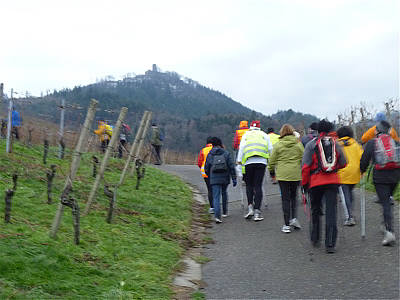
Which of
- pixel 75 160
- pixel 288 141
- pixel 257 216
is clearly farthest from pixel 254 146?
pixel 75 160

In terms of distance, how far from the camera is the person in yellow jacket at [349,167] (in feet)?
27.0

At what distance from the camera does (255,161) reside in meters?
9.26

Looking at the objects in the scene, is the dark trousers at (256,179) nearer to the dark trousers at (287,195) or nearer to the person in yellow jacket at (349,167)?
the dark trousers at (287,195)

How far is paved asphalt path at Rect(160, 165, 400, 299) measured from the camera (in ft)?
16.9

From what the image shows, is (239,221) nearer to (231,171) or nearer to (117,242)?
(231,171)

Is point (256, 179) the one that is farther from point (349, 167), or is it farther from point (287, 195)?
point (349, 167)

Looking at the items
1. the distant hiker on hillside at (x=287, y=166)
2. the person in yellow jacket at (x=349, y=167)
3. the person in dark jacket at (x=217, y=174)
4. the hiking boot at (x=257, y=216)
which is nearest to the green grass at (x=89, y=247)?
the person in dark jacket at (x=217, y=174)

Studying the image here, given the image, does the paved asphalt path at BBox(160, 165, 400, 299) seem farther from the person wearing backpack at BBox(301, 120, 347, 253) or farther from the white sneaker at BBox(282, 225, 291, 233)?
the person wearing backpack at BBox(301, 120, 347, 253)

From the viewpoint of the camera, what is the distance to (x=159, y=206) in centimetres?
1032

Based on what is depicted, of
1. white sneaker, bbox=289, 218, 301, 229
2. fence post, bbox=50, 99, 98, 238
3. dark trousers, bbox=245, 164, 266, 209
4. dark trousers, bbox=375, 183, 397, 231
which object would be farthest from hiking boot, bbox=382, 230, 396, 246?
fence post, bbox=50, 99, 98, 238

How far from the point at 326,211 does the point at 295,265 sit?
98 cm

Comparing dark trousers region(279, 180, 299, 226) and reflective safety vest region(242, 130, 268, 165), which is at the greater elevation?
reflective safety vest region(242, 130, 268, 165)

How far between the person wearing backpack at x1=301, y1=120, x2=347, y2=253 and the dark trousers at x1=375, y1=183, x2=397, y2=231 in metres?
0.71

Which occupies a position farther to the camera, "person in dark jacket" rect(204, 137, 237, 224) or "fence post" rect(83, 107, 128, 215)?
"person in dark jacket" rect(204, 137, 237, 224)
